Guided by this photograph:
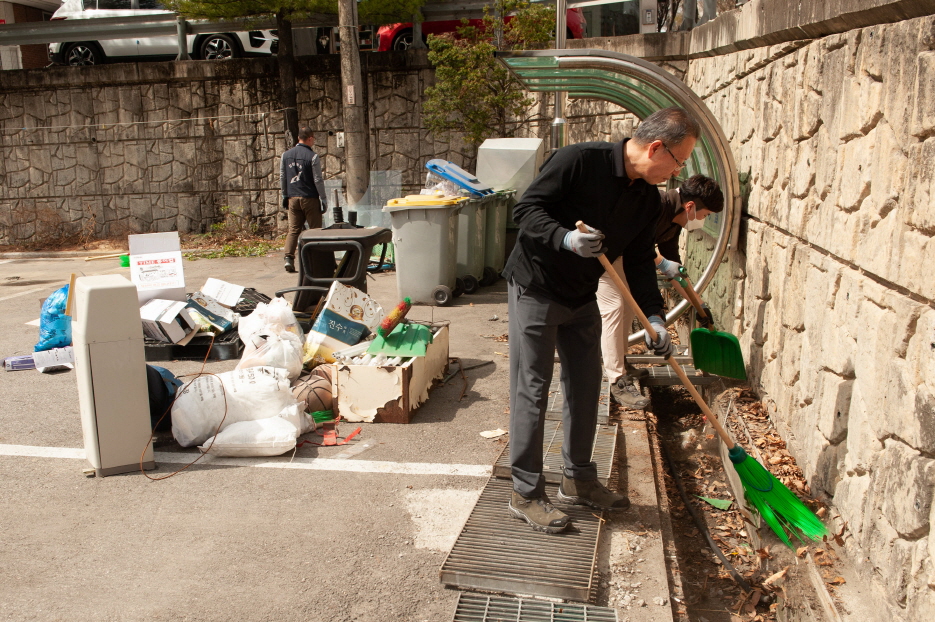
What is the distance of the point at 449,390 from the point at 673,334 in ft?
9.18

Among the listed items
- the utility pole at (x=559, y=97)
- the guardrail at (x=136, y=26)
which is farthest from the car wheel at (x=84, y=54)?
the utility pole at (x=559, y=97)

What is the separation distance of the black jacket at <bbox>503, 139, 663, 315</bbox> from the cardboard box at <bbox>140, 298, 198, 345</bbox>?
391cm

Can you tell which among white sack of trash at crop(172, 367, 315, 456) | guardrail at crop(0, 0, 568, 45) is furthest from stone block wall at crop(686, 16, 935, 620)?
guardrail at crop(0, 0, 568, 45)

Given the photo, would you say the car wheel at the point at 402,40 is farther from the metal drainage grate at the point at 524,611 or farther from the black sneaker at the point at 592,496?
the metal drainage grate at the point at 524,611

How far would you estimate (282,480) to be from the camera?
416cm

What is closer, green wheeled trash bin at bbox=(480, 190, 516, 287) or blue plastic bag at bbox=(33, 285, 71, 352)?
blue plastic bag at bbox=(33, 285, 71, 352)

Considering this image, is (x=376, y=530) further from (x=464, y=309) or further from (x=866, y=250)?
(x=464, y=309)

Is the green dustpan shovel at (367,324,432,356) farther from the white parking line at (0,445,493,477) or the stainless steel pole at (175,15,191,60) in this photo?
the stainless steel pole at (175,15,191,60)

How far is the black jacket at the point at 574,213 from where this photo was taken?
3234 millimetres

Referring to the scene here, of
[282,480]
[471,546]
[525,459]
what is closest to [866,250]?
[525,459]

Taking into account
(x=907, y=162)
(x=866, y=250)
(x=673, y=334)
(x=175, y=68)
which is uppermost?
(x=175, y=68)

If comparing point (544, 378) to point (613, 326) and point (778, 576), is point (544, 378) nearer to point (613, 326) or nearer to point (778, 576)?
point (778, 576)

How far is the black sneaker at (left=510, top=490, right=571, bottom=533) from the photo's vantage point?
3.45 meters

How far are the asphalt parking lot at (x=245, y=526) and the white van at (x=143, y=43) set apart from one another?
11432 mm
